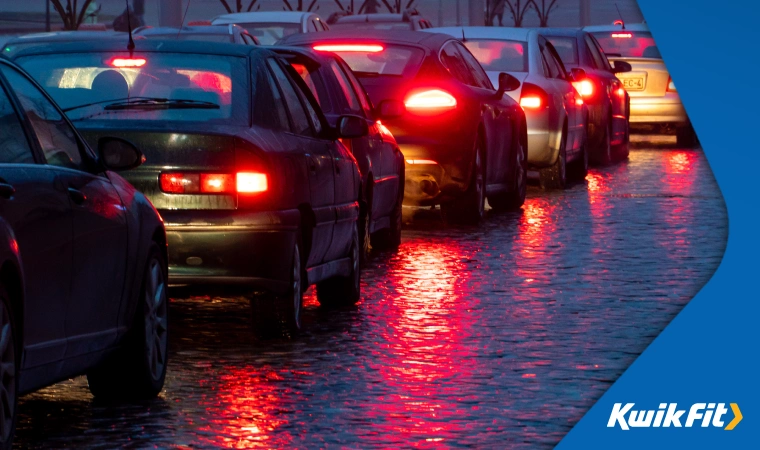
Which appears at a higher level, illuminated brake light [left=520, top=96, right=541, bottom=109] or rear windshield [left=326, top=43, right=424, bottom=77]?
rear windshield [left=326, top=43, right=424, bottom=77]

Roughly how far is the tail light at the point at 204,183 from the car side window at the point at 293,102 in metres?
0.98

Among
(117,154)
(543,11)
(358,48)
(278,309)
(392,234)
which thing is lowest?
(543,11)

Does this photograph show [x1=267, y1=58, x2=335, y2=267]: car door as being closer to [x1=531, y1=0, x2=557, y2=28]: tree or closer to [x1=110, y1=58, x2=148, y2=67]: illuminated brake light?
[x1=110, y1=58, x2=148, y2=67]: illuminated brake light

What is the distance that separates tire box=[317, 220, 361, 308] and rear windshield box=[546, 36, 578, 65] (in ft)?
47.4

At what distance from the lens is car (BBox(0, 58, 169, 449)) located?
6254mm

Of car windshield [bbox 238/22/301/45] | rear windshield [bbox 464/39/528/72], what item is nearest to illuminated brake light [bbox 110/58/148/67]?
rear windshield [bbox 464/39/528/72]

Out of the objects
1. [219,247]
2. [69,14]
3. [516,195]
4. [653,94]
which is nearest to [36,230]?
[219,247]

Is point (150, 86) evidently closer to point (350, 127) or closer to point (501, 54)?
point (350, 127)

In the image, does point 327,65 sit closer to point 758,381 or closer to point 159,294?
point 159,294

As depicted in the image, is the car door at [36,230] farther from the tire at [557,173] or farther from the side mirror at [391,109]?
the tire at [557,173]

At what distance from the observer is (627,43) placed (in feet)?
106

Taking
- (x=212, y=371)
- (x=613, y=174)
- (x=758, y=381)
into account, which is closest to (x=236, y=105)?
(x=212, y=371)

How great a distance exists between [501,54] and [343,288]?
9.72 m

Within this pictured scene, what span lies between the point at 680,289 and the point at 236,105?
3474 mm
